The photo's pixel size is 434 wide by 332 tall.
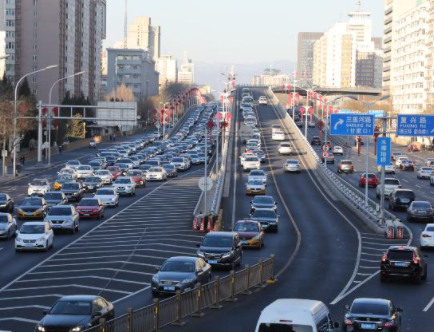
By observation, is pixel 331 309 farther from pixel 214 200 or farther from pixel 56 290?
pixel 214 200

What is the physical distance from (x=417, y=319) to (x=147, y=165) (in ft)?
208

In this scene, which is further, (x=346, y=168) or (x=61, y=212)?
(x=346, y=168)

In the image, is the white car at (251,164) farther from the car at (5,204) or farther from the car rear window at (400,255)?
the car rear window at (400,255)

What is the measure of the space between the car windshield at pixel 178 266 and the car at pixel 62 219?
57.2ft

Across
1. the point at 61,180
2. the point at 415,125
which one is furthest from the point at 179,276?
the point at 61,180

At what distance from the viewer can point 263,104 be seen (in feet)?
600

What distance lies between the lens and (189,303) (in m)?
25.9

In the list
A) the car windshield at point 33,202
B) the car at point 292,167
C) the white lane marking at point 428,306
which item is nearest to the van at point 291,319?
the white lane marking at point 428,306

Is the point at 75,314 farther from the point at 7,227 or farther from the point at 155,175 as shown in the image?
the point at 155,175

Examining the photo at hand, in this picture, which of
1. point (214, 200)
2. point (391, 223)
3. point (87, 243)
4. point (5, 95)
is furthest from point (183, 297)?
point (5, 95)

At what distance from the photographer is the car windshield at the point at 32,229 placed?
39.6m

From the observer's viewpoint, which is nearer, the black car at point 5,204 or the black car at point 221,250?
the black car at point 221,250

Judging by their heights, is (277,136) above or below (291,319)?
below

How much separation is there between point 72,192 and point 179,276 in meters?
34.3
